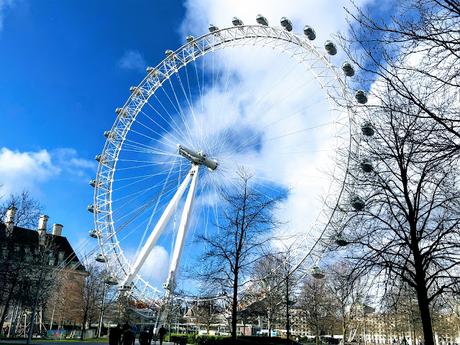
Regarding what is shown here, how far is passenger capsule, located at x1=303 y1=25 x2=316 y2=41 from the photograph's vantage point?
26547 millimetres

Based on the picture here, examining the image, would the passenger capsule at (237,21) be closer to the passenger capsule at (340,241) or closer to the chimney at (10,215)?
the chimney at (10,215)

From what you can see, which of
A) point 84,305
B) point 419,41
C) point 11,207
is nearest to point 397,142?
point 419,41

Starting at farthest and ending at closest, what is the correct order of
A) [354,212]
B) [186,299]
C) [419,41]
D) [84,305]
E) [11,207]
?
1. [84,305]
2. [186,299]
3. [11,207]
4. [354,212]
5. [419,41]

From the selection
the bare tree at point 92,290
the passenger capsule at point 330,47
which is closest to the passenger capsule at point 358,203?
the passenger capsule at point 330,47

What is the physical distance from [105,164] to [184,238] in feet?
37.9

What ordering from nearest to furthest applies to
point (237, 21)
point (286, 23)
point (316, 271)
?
point (316, 271) → point (286, 23) → point (237, 21)

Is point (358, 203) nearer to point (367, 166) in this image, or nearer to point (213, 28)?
point (367, 166)

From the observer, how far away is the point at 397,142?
1308cm

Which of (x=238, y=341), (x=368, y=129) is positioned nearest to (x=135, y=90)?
(x=238, y=341)

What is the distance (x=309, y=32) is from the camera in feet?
87.4

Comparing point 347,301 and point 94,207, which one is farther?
point 347,301

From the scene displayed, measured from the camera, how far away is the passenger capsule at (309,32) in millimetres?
26547

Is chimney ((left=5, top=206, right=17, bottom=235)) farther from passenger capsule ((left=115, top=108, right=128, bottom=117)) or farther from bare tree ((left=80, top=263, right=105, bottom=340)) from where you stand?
bare tree ((left=80, top=263, right=105, bottom=340))

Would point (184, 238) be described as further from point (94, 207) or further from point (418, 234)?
point (418, 234)
